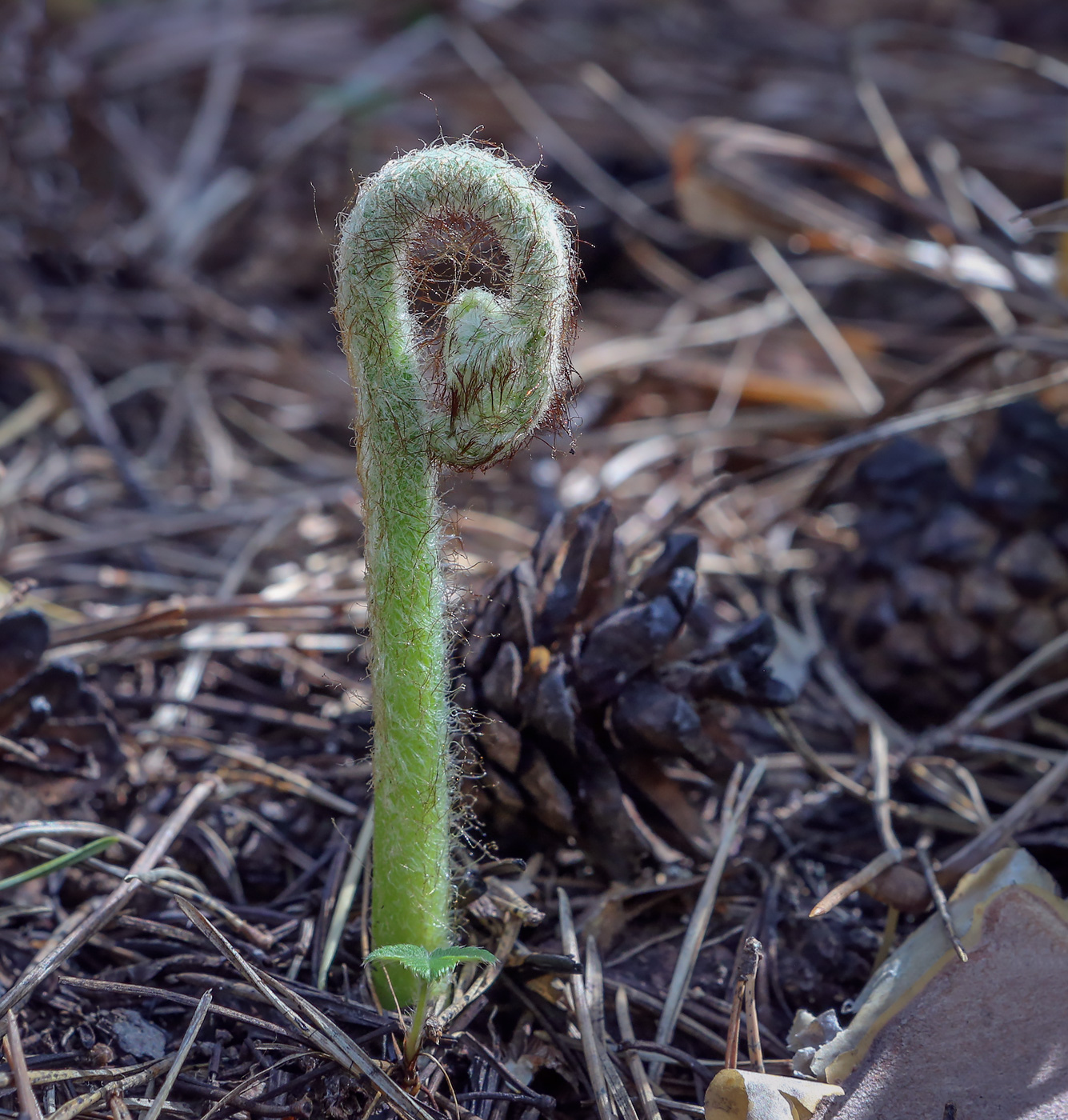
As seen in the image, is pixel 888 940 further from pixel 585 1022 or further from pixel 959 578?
pixel 959 578

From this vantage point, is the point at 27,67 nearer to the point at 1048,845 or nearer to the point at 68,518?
the point at 68,518

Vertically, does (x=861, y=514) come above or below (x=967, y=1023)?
above

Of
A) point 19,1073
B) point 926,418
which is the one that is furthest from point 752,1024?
point 926,418

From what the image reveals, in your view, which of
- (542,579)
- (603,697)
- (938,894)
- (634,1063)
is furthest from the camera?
(542,579)

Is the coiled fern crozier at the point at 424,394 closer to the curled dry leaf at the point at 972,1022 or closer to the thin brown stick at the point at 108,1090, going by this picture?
the thin brown stick at the point at 108,1090

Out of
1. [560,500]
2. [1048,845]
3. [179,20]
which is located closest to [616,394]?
[560,500]

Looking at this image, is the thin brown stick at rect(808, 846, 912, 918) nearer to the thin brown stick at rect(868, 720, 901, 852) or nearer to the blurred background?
the thin brown stick at rect(868, 720, 901, 852)

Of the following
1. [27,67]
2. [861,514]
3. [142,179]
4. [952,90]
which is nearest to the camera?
[861,514]
